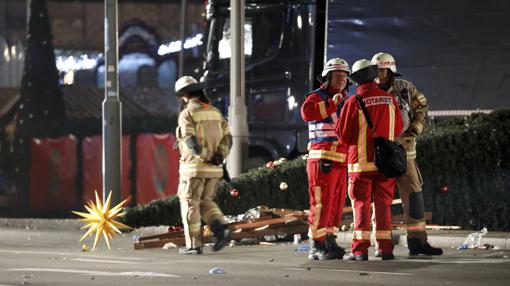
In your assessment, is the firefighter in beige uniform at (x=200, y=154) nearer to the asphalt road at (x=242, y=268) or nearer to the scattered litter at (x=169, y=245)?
the asphalt road at (x=242, y=268)

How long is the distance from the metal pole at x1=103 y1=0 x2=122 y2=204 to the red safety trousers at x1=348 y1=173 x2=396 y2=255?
7.15 metres

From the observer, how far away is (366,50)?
21.1 meters

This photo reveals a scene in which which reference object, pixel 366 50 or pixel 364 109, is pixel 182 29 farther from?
pixel 364 109

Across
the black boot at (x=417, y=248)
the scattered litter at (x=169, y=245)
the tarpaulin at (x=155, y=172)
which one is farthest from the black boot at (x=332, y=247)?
the tarpaulin at (x=155, y=172)

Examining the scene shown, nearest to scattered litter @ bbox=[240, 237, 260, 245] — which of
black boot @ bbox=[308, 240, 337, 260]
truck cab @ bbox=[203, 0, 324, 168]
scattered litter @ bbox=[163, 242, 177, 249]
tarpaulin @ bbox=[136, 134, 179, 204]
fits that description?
scattered litter @ bbox=[163, 242, 177, 249]

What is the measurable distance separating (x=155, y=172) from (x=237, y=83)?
16200mm

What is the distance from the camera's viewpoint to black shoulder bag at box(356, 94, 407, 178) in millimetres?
14414

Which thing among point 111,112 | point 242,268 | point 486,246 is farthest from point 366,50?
point 242,268

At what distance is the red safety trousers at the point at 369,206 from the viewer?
14.7 meters

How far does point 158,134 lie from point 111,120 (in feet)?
55.7

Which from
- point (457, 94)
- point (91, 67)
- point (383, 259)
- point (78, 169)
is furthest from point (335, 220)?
point (91, 67)

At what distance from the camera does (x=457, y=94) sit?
20.7 metres

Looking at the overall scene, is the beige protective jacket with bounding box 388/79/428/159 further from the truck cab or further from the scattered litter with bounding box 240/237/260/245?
the truck cab

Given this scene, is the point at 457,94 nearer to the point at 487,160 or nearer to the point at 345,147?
the point at 487,160
